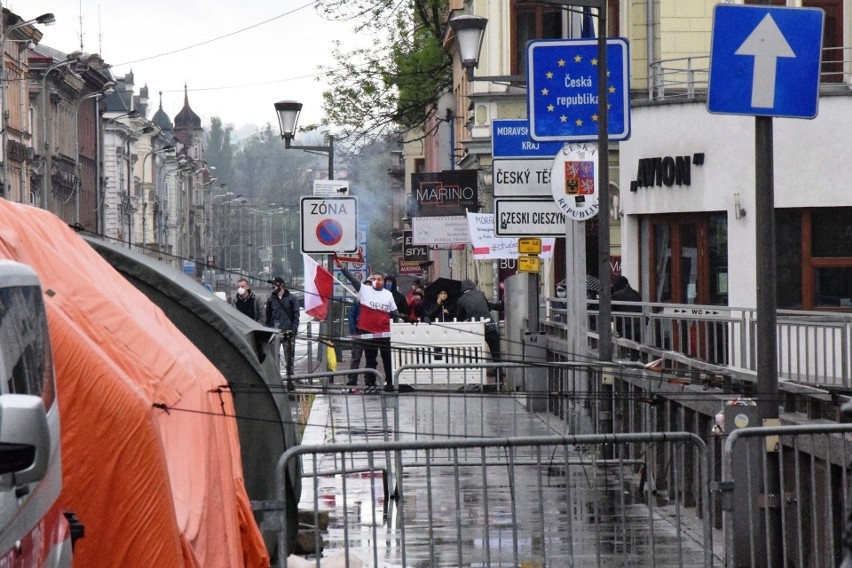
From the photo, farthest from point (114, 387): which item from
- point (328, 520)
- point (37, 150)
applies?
point (37, 150)

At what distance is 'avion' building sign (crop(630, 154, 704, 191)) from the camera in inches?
1014

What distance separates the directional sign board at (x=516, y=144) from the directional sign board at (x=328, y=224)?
3.70 meters

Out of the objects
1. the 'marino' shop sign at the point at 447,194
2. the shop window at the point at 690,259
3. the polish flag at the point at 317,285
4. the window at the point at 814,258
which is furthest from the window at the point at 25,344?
the 'marino' shop sign at the point at 447,194

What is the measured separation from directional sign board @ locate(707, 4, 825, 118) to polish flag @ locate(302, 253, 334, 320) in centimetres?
1135

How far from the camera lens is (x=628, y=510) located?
8.67 metres

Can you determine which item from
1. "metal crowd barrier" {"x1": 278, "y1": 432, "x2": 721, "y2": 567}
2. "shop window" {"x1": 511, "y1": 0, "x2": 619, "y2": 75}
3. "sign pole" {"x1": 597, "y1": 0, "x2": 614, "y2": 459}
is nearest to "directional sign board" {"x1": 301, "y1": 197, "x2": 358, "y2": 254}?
"sign pole" {"x1": 597, "y1": 0, "x2": 614, "y2": 459}

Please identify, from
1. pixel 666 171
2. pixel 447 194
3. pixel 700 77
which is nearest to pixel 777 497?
pixel 666 171

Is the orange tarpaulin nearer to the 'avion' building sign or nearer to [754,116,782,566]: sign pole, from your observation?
[754,116,782,566]: sign pole

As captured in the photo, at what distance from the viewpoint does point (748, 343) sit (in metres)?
13.1

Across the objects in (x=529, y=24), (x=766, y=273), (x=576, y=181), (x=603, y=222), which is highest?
(x=529, y=24)

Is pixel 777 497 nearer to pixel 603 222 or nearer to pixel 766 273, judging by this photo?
pixel 766 273

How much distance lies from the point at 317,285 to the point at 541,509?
12.6 meters

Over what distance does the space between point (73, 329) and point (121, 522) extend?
0.89 m

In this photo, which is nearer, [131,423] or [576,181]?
[131,423]
